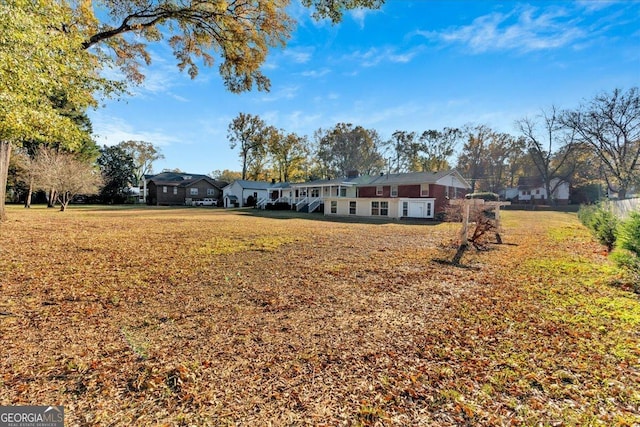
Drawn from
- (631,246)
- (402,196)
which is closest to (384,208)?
(402,196)

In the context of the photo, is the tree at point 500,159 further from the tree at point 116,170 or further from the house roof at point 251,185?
the tree at point 116,170

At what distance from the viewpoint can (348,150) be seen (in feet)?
157

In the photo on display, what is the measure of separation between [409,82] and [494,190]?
51.4 metres

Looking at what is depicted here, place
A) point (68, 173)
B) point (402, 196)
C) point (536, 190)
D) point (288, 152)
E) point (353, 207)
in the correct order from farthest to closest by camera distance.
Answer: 1. point (536, 190)
2. point (288, 152)
3. point (402, 196)
4. point (353, 207)
5. point (68, 173)

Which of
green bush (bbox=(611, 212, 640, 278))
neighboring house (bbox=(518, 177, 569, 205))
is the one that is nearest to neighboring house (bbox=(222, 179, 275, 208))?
green bush (bbox=(611, 212, 640, 278))

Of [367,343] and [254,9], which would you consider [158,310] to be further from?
[254,9]

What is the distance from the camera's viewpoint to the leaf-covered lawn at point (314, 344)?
2.34 m

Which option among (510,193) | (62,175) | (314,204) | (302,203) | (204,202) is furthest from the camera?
(510,193)

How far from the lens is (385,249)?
377 inches

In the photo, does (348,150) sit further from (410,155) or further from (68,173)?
(68,173)

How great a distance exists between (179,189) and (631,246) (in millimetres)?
50675

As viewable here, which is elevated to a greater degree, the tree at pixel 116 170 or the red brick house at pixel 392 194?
the tree at pixel 116 170

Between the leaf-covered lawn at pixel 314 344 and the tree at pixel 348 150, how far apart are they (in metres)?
41.9

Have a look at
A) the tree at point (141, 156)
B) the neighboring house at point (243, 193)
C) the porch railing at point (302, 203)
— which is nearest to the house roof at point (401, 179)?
the porch railing at point (302, 203)
